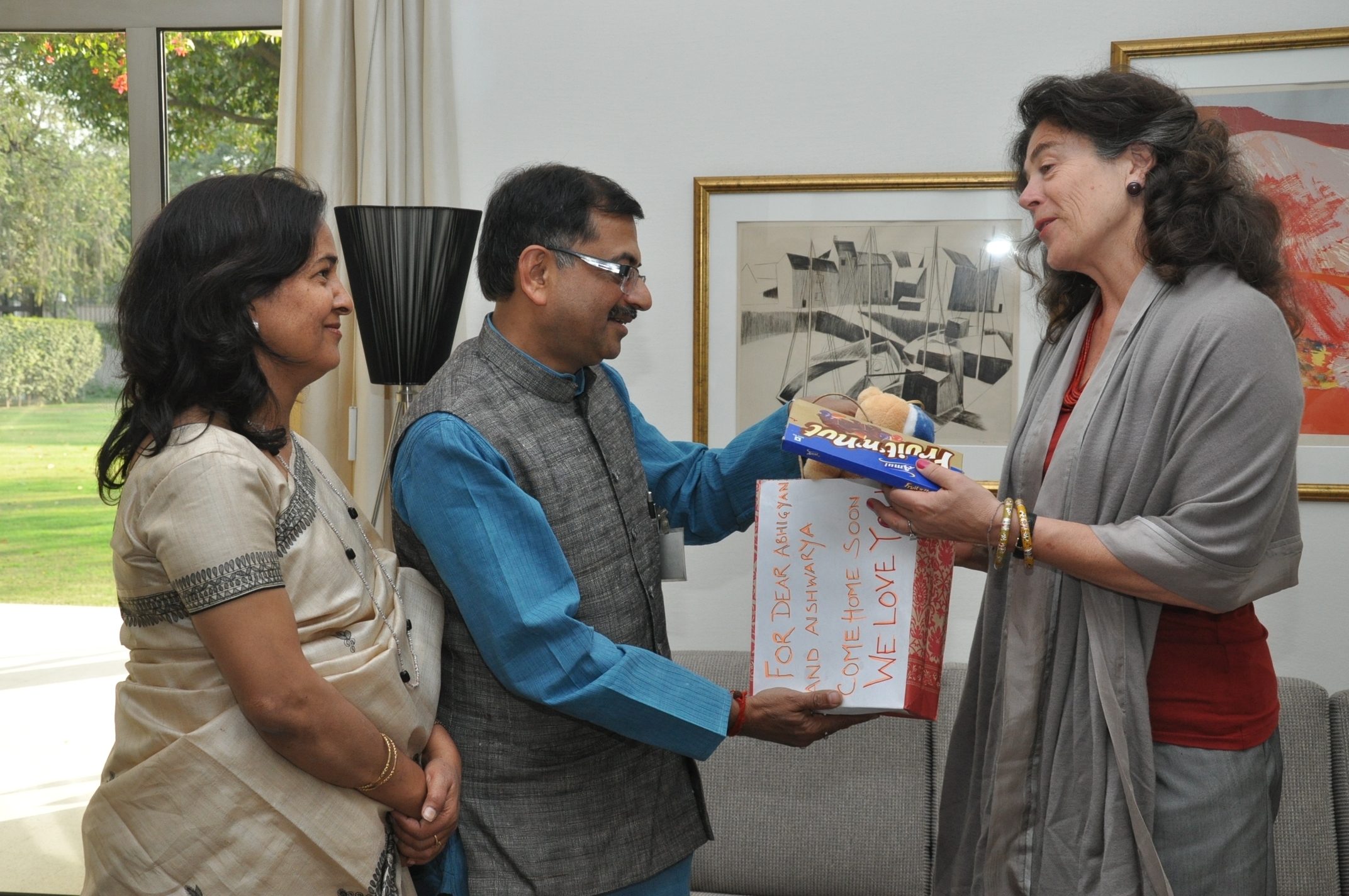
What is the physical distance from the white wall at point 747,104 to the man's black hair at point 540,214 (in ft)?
4.08

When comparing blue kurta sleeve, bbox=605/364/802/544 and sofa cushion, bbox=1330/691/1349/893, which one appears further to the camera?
sofa cushion, bbox=1330/691/1349/893

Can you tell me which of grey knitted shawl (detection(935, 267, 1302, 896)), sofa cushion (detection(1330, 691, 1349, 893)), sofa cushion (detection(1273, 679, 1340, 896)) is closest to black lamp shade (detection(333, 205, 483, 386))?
grey knitted shawl (detection(935, 267, 1302, 896))

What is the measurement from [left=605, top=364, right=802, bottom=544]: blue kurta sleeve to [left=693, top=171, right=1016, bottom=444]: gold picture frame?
85cm

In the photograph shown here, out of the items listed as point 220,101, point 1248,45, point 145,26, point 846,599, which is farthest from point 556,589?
point 145,26

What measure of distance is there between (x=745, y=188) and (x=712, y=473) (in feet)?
3.68

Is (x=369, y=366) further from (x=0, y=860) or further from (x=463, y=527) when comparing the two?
(x=0, y=860)

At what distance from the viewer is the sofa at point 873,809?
7.65 ft

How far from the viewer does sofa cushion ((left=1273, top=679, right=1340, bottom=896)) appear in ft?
7.54

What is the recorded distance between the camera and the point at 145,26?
3.11 m

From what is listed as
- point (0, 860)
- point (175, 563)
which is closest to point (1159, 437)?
point (175, 563)

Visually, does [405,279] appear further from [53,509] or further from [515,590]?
[53,509]

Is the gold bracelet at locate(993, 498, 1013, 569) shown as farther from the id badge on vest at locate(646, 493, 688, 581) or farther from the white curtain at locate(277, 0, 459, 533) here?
the white curtain at locate(277, 0, 459, 533)

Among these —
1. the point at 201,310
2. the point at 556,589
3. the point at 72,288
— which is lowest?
the point at 556,589

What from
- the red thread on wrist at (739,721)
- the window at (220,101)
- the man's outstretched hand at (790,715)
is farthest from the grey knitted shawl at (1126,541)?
the window at (220,101)
